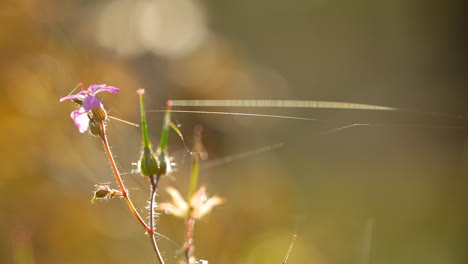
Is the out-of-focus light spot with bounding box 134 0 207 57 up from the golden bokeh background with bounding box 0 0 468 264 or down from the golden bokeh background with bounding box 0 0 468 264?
up

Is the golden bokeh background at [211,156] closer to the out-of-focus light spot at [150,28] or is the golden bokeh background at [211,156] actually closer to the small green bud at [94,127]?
the out-of-focus light spot at [150,28]

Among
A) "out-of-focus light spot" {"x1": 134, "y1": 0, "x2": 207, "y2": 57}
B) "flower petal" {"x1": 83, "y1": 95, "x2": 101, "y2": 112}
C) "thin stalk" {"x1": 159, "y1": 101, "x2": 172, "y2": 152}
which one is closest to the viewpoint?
"thin stalk" {"x1": 159, "y1": 101, "x2": 172, "y2": 152}

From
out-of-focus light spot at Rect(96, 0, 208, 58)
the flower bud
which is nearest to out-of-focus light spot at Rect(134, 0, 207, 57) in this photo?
out-of-focus light spot at Rect(96, 0, 208, 58)

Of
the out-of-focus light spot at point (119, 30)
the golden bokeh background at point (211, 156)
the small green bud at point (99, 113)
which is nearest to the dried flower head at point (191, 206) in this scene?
the small green bud at point (99, 113)

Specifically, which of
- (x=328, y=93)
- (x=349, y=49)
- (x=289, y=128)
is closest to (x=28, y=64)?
(x=289, y=128)

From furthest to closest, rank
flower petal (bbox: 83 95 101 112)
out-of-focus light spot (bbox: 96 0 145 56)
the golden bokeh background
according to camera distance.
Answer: out-of-focus light spot (bbox: 96 0 145 56) < the golden bokeh background < flower petal (bbox: 83 95 101 112)

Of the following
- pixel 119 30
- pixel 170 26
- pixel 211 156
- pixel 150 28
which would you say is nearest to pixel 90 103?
pixel 211 156

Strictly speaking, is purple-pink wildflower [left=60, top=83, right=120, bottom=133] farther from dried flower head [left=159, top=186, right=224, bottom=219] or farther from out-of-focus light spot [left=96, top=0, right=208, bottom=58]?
out-of-focus light spot [left=96, top=0, right=208, bottom=58]
